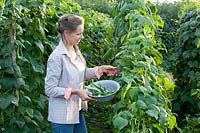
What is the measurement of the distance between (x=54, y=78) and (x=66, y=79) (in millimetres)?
133

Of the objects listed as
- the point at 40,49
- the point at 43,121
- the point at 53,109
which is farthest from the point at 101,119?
the point at 53,109

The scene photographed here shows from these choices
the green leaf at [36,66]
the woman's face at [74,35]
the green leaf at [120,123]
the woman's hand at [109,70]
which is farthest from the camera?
the green leaf at [36,66]

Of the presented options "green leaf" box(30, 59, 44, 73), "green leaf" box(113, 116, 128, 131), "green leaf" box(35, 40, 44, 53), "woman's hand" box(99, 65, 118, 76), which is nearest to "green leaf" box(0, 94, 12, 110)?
"green leaf" box(30, 59, 44, 73)

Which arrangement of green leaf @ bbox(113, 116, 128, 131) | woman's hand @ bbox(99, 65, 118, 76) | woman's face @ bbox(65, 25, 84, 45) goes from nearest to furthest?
green leaf @ bbox(113, 116, 128, 131), woman's face @ bbox(65, 25, 84, 45), woman's hand @ bbox(99, 65, 118, 76)

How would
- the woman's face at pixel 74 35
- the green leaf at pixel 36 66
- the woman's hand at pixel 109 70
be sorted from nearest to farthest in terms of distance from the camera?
the woman's face at pixel 74 35 < the woman's hand at pixel 109 70 < the green leaf at pixel 36 66

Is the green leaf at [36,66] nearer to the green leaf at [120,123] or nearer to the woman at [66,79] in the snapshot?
the woman at [66,79]

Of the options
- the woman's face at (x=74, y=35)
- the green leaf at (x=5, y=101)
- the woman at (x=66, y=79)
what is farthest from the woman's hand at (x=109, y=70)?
the green leaf at (x=5, y=101)

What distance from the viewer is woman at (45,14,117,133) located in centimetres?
321

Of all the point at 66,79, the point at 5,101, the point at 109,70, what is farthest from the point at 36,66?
the point at 66,79

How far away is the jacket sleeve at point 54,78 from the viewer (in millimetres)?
3193

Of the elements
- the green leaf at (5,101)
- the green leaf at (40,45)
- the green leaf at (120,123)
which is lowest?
the green leaf at (5,101)

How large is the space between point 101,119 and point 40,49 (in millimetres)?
2247

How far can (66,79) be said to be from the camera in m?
3.32

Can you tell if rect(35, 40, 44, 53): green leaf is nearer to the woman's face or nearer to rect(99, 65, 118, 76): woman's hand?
rect(99, 65, 118, 76): woman's hand
